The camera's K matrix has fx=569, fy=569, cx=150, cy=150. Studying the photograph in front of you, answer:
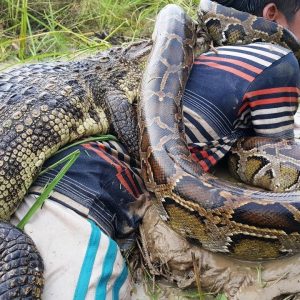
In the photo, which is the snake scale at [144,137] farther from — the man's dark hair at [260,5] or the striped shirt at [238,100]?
the man's dark hair at [260,5]

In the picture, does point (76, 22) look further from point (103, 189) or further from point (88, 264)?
point (88, 264)

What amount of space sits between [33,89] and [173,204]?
42.9 inches

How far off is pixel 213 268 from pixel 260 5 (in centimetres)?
220

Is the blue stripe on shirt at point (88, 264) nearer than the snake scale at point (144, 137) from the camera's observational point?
Yes

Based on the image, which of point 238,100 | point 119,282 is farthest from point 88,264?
point 238,100

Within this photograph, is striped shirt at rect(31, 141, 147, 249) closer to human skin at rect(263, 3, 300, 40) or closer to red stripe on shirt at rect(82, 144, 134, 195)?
red stripe on shirt at rect(82, 144, 134, 195)

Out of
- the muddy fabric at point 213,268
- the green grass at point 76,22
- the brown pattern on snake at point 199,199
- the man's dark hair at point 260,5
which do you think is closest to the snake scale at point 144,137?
the brown pattern on snake at point 199,199

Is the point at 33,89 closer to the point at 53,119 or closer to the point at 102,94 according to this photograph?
the point at 53,119

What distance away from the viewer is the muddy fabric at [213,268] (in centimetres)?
312

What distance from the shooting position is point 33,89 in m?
3.39

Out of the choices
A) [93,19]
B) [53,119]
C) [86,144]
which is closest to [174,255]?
[86,144]

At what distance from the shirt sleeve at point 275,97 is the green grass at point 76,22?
268 centimetres

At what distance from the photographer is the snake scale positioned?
2.96 meters

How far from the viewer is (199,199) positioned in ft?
9.92
